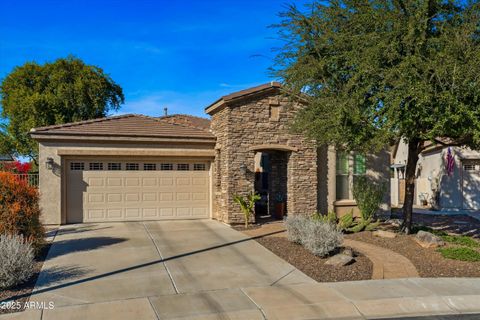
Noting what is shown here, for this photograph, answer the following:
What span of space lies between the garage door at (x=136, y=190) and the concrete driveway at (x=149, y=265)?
193cm

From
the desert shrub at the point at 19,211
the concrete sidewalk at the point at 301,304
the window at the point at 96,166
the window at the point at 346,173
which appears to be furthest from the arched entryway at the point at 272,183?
the concrete sidewalk at the point at 301,304

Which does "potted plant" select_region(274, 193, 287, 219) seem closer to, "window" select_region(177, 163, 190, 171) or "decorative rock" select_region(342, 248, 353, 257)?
"window" select_region(177, 163, 190, 171)

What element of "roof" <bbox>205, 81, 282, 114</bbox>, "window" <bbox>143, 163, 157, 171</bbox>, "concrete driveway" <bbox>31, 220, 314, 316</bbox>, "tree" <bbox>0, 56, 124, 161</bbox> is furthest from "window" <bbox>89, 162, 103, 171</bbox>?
"tree" <bbox>0, 56, 124, 161</bbox>

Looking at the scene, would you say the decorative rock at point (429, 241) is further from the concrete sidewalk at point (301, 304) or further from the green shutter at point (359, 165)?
the green shutter at point (359, 165)

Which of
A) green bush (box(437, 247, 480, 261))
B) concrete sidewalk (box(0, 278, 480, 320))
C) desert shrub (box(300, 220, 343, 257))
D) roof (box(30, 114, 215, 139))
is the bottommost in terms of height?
concrete sidewalk (box(0, 278, 480, 320))

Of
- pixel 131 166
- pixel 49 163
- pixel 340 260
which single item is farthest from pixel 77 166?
pixel 340 260

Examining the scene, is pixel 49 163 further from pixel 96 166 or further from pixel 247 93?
pixel 247 93

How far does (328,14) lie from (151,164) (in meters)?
8.67

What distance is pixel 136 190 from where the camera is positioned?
1588 centimetres

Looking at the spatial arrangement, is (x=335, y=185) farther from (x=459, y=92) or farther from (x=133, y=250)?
(x=133, y=250)

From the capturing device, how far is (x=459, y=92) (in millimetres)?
9234

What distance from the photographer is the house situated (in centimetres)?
1502

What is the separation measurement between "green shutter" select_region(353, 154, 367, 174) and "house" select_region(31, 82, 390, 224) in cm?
4

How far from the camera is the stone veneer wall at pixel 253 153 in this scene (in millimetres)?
15086
